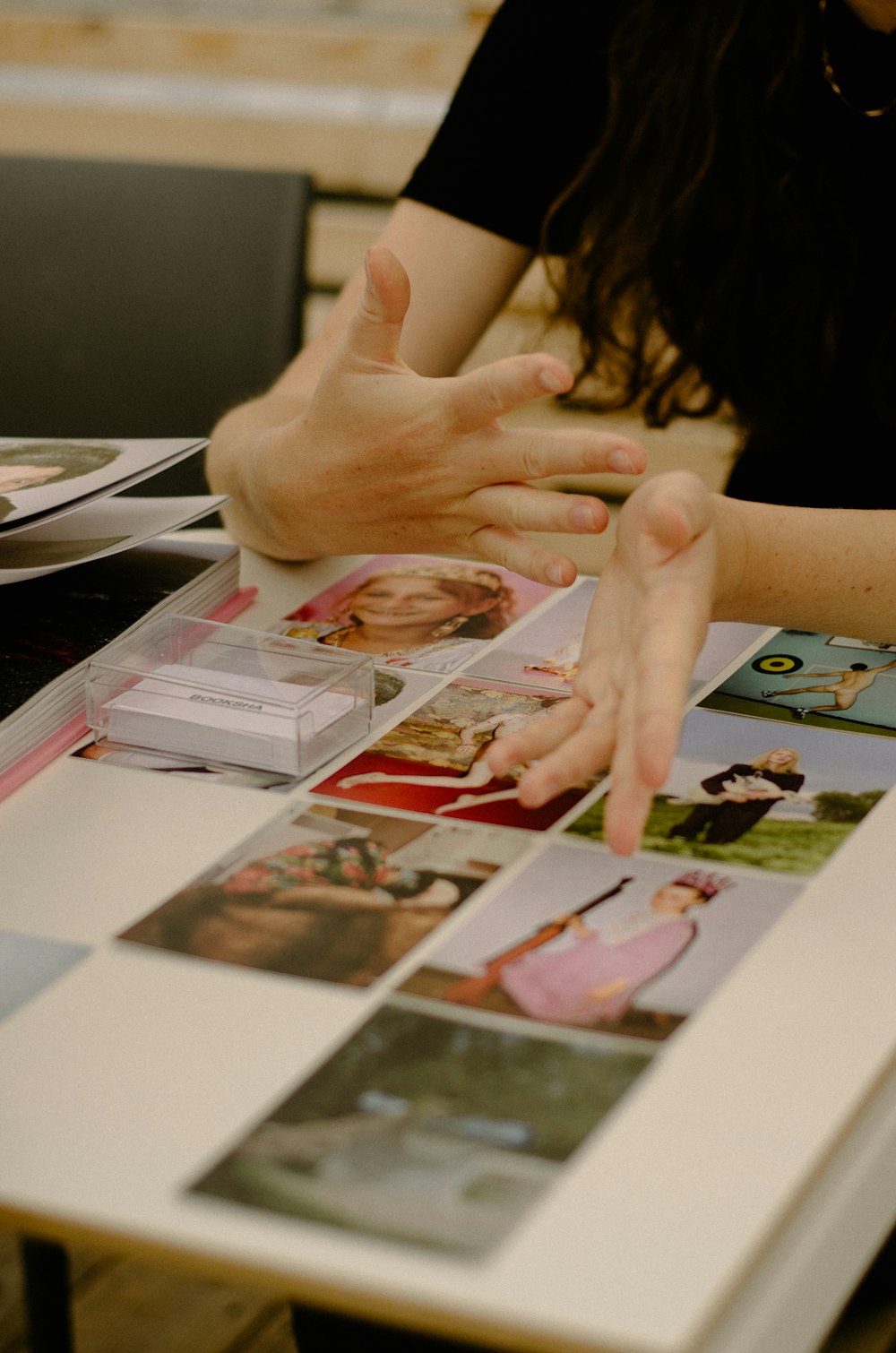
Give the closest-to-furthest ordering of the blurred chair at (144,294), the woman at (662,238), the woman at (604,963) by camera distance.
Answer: the woman at (604,963)
the woman at (662,238)
the blurred chair at (144,294)

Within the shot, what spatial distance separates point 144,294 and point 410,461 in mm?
703

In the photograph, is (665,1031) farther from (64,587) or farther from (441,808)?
(64,587)

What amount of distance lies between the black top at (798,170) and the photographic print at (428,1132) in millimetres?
784

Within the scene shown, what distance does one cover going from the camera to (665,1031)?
480 millimetres

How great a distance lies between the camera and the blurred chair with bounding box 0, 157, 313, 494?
4.46ft

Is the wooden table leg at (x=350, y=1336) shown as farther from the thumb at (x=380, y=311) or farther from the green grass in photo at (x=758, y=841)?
the thumb at (x=380, y=311)

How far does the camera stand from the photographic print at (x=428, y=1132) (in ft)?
1.30

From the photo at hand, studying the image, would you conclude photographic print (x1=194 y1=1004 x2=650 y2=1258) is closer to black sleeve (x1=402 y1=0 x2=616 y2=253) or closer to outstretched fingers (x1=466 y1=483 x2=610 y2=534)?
outstretched fingers (x1=466 y1=483 x2=610 y2=534)

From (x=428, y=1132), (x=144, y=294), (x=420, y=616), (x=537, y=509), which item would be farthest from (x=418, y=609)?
(x=144, y=294)

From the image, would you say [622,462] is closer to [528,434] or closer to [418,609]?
[528,434]

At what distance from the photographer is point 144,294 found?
1401 mm

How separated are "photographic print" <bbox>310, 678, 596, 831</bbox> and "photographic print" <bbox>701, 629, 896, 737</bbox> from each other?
0.38 ft

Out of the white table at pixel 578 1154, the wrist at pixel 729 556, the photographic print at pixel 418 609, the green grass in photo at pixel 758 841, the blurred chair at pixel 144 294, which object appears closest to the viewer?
the white table at pixel 578 1154

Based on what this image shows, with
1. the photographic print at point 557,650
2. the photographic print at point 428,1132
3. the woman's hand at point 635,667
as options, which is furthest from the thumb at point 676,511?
the photographic print at point 428,1132
